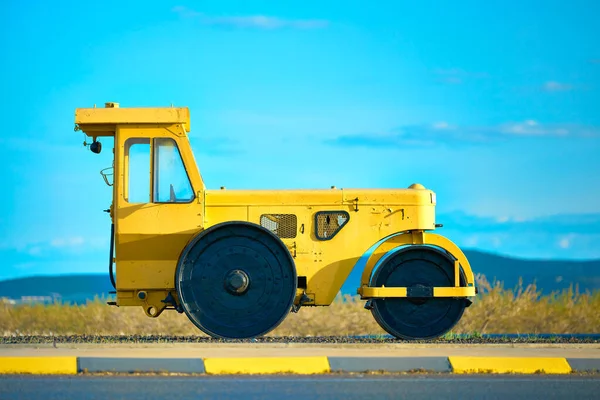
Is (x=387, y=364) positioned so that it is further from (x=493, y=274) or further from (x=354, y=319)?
(x=493, y=274)

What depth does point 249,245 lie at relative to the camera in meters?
13.3

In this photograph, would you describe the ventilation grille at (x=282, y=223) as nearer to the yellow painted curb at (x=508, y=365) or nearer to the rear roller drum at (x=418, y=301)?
the rear roller drum at (x=418, y=301)

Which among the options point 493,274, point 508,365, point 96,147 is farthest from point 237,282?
point 493,274

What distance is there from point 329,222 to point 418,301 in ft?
4.55

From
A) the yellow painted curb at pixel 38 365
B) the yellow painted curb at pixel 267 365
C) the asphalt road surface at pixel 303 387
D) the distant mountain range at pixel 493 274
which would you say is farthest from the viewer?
the distant mountain range at pixel 493 274

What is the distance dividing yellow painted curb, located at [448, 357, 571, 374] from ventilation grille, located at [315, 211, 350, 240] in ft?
11.2

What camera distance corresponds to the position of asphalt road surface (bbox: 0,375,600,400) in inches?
344

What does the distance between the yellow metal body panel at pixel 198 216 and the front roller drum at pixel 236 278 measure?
0.27 metres

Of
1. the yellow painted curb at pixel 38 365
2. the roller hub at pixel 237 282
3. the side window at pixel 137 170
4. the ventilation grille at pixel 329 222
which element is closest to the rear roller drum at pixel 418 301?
the ventilation grille at pixel 329 222

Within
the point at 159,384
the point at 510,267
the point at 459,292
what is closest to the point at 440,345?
the point at 459,292

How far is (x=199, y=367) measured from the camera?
10.2m

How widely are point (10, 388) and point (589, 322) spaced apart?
996cm

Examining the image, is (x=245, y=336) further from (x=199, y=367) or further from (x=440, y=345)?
(x=199, y=367)

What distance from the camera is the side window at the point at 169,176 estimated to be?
13.4m
